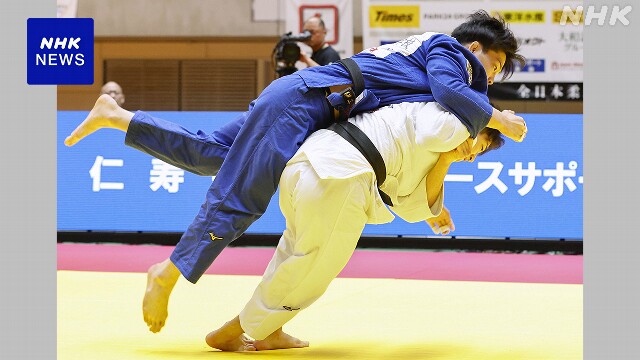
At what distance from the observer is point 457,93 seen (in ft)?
10.0

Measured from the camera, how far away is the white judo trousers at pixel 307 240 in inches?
120

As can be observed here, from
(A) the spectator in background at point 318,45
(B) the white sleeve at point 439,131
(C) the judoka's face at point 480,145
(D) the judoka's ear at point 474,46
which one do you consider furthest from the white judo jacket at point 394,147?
(A) the spectator in background at point 318,45

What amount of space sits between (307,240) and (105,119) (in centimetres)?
84

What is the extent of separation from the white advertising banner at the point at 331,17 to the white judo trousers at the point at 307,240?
528cm

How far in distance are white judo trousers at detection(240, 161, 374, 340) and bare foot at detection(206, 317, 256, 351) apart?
84 millimetres

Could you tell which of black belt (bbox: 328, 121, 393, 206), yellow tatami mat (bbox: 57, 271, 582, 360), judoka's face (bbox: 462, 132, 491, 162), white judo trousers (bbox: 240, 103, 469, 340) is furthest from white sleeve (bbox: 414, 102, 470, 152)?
yellow tatami mat (bbox: 57, 271, 582, 360)

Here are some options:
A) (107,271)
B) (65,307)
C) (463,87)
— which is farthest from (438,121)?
(107,271)

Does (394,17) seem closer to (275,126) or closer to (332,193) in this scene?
(275,126)

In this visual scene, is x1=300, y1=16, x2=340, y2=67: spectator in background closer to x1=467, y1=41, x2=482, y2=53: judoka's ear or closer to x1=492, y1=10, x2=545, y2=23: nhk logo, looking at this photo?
x1=492, y1=10, x2=545, y2=23: nhk logo

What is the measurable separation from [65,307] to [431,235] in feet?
Result: 10.7

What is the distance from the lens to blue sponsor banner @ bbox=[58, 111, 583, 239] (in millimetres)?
6699

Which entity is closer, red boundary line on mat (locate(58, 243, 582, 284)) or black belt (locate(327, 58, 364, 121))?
black belt (locate(327, 58, 364, 121))
